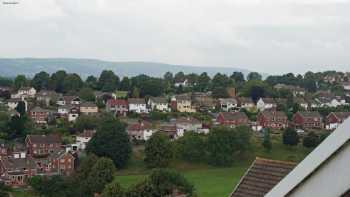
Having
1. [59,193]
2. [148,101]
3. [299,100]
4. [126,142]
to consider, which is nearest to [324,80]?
[299,100]

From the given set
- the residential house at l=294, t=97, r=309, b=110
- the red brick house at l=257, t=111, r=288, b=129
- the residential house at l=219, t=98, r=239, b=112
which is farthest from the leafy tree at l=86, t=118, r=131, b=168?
the residential house at l=294, t=97, r=309, b=110

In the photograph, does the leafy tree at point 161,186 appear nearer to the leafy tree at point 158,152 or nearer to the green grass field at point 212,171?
the green grass field at point 212,171

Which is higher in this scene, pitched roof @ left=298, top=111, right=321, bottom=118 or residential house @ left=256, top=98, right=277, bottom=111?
residential house @ left=256, top=98, right=277, bottom=111

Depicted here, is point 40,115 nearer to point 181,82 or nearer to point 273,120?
point 273,120

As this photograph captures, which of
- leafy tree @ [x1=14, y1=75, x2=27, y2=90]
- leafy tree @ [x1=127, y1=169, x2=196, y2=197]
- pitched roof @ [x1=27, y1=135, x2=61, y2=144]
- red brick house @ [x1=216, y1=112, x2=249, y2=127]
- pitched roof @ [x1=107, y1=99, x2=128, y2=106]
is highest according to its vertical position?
leafy tree @ [x1=14, y1=75, x2=27, y2=90]

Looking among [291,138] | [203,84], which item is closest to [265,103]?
[203,84]

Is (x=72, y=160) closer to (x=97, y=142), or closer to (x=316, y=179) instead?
(x=97, y=142)

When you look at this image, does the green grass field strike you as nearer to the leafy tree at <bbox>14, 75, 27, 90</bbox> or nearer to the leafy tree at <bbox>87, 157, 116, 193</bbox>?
the leafy tree at <bbox>87, 157, 116, 193</bbox>
